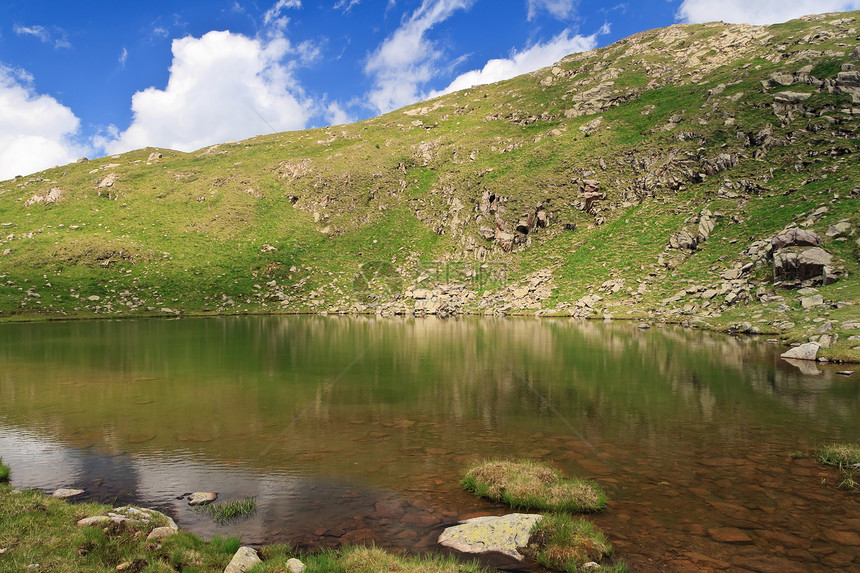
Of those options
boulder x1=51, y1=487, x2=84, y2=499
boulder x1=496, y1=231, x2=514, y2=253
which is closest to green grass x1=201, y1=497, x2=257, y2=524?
boulder x1=51, y1=487, x2=84, y2=499

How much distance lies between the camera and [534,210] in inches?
3743

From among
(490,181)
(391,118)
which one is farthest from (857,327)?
(391,118)

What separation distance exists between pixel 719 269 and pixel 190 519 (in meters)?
69.4

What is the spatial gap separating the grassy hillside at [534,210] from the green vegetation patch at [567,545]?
3692 centimetres

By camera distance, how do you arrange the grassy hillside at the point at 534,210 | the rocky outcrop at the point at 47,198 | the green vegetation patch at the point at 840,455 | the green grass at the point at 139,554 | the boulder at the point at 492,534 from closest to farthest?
the green grass at the point at 139,554 → the boulder at the point at 492,534 → the green vegetation patch at the point at 840,455 → the grassy hillside at the point at 534,210 → the rocky outcrop at the point at 47,198

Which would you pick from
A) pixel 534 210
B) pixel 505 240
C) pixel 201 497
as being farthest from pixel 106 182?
pixel 201 497

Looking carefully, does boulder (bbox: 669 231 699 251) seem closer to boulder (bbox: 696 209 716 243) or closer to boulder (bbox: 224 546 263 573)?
boulder (bbox: 696 209 716 243)

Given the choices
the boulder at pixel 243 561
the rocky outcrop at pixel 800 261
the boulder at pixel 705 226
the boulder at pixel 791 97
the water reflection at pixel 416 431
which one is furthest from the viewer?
the boulder at pixel 791 97

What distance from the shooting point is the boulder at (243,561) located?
804 centimetres

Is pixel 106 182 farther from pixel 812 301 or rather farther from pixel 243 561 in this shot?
pixel 812 301

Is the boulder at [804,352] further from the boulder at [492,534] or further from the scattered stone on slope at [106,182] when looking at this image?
the scattered stone on slope at [106,182]

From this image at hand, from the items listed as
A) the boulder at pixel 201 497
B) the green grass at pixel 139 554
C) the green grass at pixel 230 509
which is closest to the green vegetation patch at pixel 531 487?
the green grass at pixel 139 554

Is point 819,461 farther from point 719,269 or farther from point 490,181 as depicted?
point 490,181

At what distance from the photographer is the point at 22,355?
36594 mm
